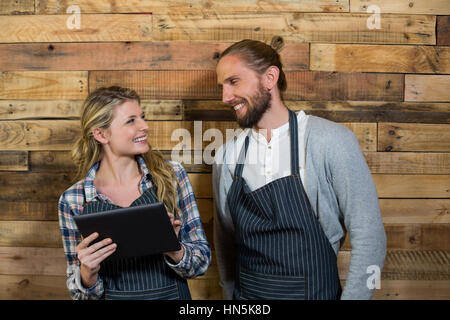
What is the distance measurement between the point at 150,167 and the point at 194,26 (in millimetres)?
782

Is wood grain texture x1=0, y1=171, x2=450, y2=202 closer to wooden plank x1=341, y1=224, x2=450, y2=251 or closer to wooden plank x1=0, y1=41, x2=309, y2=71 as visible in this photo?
wooden plank x1=341, y1=224, x2=450, y2=251

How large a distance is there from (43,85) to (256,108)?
44.7 inches

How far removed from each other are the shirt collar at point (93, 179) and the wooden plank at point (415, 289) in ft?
4.17

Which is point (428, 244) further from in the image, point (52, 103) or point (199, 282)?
point (52, 103)

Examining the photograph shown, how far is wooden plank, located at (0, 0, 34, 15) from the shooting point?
1931 millimetres

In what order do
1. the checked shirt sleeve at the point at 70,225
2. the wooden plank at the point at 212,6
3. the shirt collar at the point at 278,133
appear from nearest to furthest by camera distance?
the checked shirt sleeve at the point at 70,225 → the shirt collar at the point at 278,133 → the wooden plank at the point at 212,6

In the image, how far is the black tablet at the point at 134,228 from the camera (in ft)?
3.95

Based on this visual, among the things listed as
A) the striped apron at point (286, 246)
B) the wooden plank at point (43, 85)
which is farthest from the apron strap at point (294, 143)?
the wooden plank at point (43, 85)

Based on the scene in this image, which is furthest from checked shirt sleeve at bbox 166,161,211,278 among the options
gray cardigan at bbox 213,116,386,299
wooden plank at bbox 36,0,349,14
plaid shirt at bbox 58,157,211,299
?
wooden plank at bbox 36,0,349,14

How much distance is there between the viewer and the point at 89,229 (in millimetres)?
1252

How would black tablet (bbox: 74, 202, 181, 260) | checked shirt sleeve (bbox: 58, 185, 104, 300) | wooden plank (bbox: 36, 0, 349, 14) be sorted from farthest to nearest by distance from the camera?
wooden plank (bbox: 36, 0, 349, 14) < checked shirt sleeve (bbox: 58, 185, 104, 300) < black tablet (bbox: 74, 202, 181, 260)

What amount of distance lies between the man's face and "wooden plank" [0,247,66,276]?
1176 mm

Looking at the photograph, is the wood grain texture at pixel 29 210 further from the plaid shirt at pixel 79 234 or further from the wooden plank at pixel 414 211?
the wooden plank at pixel 414 211

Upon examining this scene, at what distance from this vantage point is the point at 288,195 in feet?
4.82
